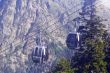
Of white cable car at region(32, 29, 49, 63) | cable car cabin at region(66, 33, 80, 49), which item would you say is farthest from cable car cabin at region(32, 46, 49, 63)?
cable car cabin at region(66, 33, 80, 49)

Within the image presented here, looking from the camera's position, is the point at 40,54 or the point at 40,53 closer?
the point at 40,53

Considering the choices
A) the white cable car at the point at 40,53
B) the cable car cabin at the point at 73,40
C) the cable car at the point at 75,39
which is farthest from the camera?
the cable car cabin at the point at 73,40

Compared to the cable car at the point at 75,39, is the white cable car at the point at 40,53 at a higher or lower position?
lower

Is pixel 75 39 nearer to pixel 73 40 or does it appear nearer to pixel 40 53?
pixel 73 40

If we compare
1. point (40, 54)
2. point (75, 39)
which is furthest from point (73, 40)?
point (40, 54)

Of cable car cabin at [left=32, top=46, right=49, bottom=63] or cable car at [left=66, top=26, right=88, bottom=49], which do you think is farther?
cable car at [left=66, top=26, right=88, bottom=49]

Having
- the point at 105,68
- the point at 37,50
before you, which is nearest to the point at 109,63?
the point at 105,68

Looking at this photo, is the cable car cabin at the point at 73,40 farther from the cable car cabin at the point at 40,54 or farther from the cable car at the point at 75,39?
the cable car cabin at the point at 40,54

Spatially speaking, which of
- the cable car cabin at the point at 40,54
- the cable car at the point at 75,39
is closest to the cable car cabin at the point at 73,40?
the cable car at the point at 75,39

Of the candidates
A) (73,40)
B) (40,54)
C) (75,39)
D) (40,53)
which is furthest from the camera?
(73,40)

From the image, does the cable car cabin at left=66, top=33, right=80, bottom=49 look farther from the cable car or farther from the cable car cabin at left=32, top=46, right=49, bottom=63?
the cable car cabin at left=32, top=46, right=49, bottom=63

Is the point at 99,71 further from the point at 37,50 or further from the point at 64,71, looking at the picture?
the point at 37,50
